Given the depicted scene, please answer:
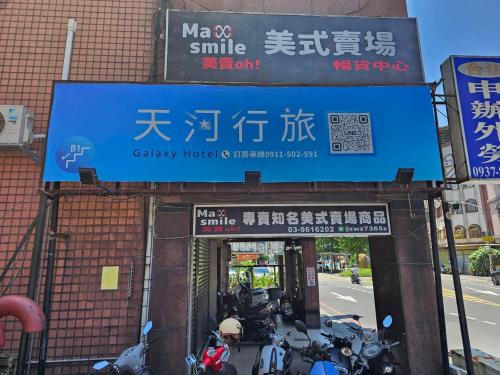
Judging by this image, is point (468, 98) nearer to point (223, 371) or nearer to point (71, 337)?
point (223, 371)

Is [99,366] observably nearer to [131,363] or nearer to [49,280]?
[131,363]

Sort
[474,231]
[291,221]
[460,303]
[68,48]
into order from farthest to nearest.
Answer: [474,231] < [68,48] < [291,221] < [460,303]

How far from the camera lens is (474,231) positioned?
42.0 m

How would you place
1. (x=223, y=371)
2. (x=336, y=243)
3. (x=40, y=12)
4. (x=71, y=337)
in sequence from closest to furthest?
(x=223, y=371), (x=71, y=337), (x=40, y=12), (x=336, y=243)

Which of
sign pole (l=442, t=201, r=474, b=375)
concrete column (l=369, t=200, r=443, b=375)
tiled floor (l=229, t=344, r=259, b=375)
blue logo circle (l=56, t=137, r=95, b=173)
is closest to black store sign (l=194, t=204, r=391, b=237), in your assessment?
concrete column (l=369, t=200, r=443, b=375)

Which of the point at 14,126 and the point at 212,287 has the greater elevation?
the point at 14,126

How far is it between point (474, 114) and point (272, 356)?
559 centimetres

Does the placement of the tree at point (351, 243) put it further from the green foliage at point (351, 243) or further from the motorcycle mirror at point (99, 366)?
the motorcycle mirror at point (99, 366)

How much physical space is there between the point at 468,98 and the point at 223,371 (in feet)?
20.7

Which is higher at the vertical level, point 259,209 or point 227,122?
point 227,122

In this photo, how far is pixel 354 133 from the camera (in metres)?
6.06

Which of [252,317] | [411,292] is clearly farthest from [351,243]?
[411,292]

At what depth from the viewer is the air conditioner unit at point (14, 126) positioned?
583 centimetres

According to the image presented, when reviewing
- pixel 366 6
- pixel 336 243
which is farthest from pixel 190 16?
pixel 336 243
